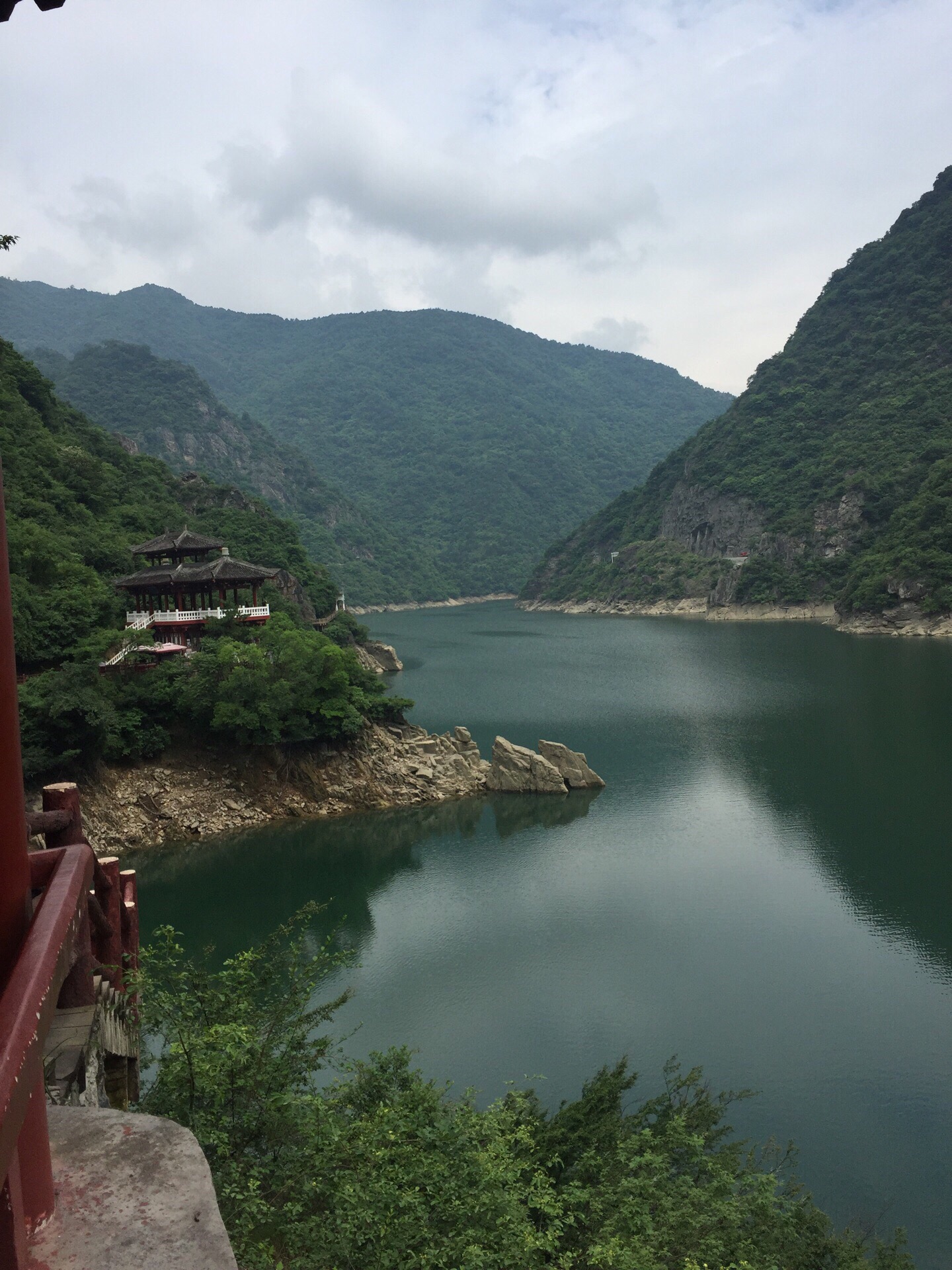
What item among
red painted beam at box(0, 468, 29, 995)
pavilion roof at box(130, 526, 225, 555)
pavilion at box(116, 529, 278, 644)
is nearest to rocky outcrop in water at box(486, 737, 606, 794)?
pavilion at box(116, 529, 278, 644)

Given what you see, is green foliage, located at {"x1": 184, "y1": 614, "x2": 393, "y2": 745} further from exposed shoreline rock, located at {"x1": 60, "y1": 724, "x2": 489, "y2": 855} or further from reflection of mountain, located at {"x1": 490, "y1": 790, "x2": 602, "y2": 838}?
reflection of mountain, located at {"x1": 490, "y1": 790, "x2": 602, "y2": 838}

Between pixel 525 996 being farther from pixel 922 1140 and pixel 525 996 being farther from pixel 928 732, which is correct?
pixel 928 732

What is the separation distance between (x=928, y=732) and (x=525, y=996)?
21575mm

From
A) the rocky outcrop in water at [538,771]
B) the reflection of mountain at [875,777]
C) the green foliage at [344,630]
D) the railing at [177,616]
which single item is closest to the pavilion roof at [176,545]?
the railing at [177,616]

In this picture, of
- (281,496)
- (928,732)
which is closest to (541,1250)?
(928,732)

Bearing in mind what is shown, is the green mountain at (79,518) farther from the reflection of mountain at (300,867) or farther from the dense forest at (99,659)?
the reflection of mountain at (300,867)

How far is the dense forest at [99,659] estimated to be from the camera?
20.6 metres

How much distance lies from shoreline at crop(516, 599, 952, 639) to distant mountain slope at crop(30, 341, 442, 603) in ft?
54.9

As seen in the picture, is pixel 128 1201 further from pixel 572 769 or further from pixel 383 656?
pixel 383 656

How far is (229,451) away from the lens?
313 ft

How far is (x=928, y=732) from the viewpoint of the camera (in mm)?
30266

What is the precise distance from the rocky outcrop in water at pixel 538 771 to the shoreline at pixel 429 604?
6200 cm

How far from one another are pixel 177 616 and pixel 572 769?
1231 centimetres

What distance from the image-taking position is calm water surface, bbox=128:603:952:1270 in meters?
12.1
